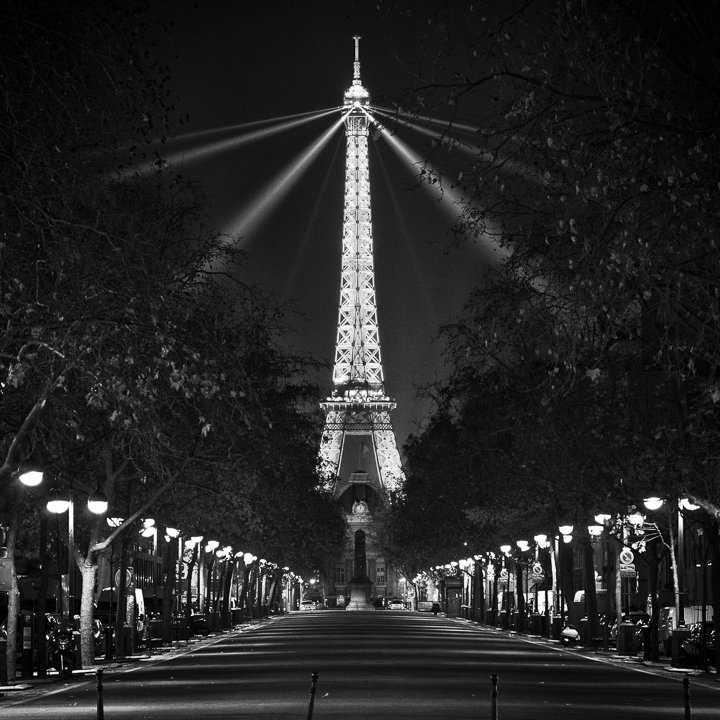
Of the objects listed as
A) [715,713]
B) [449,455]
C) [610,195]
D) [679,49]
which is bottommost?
[715,713]

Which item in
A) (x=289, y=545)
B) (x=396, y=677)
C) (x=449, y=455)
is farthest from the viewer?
(x=289, y=545)

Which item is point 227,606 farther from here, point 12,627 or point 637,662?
point 12,627

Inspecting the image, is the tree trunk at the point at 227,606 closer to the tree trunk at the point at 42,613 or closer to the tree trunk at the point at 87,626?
the tree trunk at the point at 87,626

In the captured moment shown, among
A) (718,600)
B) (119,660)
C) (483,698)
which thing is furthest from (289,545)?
(483,698)

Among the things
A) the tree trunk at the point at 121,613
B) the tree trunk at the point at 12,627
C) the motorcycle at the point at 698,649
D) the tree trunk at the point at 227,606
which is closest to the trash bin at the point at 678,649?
the motorcycle at the point at 698,649

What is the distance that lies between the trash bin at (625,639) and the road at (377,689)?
171cm

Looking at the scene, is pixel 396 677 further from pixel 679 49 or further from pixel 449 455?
pixel 449 455

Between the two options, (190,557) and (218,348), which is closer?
(218,348)

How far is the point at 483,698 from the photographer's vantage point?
32562mm

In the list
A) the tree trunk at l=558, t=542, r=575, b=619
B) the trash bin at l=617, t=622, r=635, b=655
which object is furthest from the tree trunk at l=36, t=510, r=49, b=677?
the tree trunk at l=558, t=542, r=575, b=619

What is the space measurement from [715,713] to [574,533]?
4174 cm

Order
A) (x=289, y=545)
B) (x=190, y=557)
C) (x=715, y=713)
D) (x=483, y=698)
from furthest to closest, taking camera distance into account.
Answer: (x=289, y=545) < (x=190, y=557) < (x=483, y=698) < (x=715, y=713)

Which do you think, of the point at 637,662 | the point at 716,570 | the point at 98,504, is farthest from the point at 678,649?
the point at 98,504

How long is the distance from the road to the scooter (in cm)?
111
